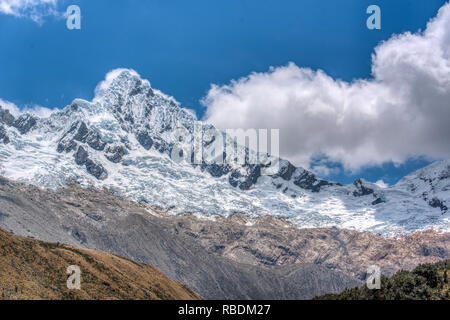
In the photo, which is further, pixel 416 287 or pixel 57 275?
pixel 57 275

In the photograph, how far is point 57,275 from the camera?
90688mm

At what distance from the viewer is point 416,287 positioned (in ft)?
244

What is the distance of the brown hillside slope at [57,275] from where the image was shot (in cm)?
7893

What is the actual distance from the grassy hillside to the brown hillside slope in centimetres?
5116

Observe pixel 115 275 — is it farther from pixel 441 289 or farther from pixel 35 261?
pixel 441 289

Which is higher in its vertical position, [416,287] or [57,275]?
[57,275]

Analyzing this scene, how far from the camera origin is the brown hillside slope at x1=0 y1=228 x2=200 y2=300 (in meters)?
78.9

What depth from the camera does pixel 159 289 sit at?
453ft

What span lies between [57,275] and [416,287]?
2601 inches

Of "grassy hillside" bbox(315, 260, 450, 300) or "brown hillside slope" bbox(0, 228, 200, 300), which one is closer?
"grassy hillside" bbox(315, 260, 450, 300)

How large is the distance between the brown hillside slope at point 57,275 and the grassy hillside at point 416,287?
51.2m

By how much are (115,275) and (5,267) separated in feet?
129
